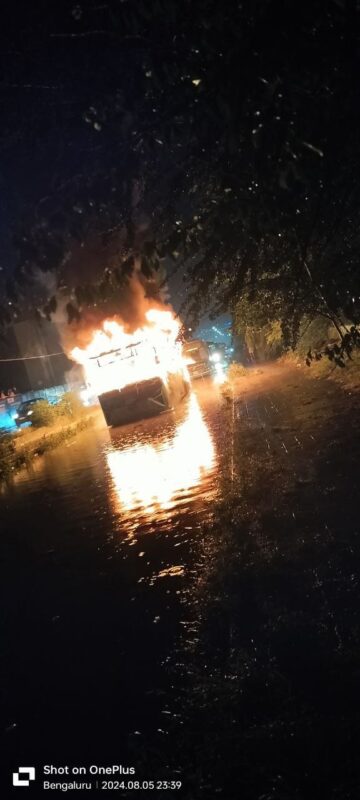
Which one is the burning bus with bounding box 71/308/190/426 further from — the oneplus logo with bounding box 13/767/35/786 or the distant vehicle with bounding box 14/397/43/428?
the oneplus logo with bounding box 13/767/35/786

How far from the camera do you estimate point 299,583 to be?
3.97 meters

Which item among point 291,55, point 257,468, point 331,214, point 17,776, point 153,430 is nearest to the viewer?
point 291,55

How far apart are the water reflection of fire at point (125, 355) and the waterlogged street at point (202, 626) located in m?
11.3

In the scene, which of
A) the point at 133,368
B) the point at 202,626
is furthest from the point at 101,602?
the point at 133,368

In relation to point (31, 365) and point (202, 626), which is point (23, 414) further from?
point (202, 626)

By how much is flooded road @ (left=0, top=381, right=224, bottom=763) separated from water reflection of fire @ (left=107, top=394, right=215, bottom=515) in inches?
1.7

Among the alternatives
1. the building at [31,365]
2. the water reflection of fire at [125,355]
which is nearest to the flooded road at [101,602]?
the water reflection of fire at [125,355]

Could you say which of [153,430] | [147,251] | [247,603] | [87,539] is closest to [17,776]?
[247,603]

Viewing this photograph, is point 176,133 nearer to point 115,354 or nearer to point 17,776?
point 17,776

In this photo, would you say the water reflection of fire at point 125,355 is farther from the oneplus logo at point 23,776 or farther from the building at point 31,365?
the building at point 31,365

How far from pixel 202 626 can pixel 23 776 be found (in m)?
1.58

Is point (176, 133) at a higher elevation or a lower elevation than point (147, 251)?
higher

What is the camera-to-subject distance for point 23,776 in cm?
285

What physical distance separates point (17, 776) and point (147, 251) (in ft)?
11.3
